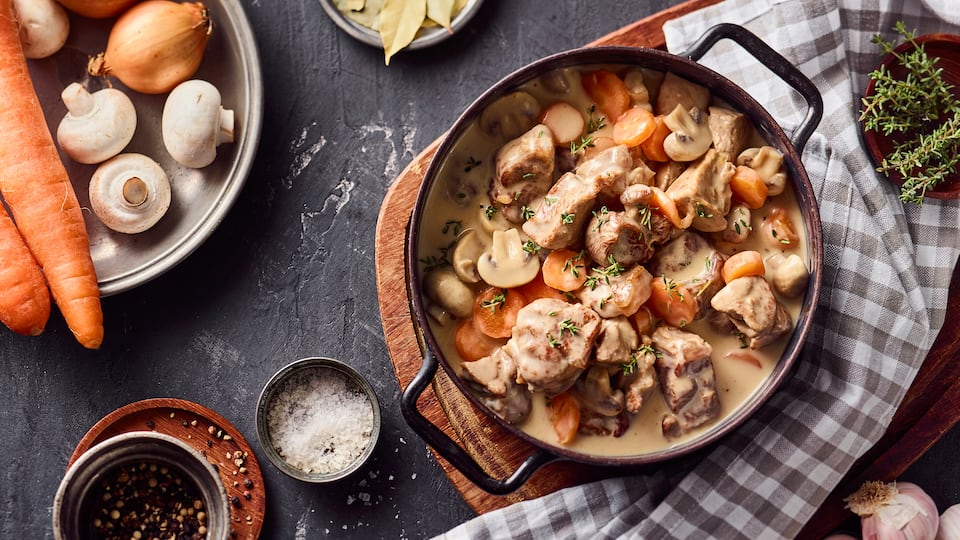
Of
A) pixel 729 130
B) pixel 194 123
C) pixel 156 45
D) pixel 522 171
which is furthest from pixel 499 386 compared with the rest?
pixel 156 45

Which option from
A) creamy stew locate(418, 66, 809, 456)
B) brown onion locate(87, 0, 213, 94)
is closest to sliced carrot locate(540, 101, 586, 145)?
creamy stew locate(418, 66, 809, 456)

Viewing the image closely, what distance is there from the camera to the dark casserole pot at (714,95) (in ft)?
8.81

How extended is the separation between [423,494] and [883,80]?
2.22m

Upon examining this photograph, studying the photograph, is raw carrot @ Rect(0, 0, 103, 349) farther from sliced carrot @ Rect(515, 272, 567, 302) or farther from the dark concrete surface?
sliced carrot @ Rect(515, 272, 567, 302)

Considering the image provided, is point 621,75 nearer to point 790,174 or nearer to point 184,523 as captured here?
point 790,174

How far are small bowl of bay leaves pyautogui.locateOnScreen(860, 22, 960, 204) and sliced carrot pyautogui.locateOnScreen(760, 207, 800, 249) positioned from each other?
47 cm

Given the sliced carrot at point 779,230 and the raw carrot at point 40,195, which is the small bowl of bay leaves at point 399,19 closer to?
the raw carrot at point 40,195

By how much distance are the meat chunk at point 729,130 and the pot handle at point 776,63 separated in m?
0.16

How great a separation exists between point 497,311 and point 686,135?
833mm

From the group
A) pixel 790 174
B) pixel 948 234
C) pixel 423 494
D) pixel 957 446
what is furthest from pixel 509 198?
pixel 957 446

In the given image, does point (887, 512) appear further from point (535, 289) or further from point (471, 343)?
point (471, 343)

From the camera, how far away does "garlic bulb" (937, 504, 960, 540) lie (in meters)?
3.23

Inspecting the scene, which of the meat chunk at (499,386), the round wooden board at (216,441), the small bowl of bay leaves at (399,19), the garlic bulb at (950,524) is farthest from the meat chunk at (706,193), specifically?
the round wooden board at (216,441)

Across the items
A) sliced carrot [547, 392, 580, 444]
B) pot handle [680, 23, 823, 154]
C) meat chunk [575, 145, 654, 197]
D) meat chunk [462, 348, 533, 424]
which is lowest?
sliced carrot [547, 392, 580, 444]
